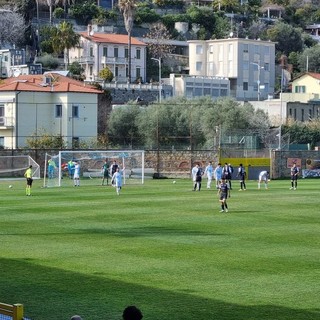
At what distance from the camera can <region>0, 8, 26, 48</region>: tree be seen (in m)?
140

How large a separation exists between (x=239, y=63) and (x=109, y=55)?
20396 mm

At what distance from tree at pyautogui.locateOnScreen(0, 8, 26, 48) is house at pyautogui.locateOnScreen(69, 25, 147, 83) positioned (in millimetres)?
8097

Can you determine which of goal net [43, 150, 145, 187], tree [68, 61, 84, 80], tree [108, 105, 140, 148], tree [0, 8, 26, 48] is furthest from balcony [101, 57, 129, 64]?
goal net [43, 150, 145, 187]

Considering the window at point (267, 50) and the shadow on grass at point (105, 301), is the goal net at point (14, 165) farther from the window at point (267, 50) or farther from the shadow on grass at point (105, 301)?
the window at point (267, 50)

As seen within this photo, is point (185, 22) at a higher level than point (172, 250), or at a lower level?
higher

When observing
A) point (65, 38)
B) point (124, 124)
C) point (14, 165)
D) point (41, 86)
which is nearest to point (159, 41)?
point (65, 38)

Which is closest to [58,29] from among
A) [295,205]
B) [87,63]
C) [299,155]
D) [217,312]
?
[87,63]

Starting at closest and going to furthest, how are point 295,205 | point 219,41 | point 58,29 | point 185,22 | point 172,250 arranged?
1. point 172,250
2. point 295,205
3. point 58,29
4. point 219,41
5. point 185,22

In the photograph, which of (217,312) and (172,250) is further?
(172,250)

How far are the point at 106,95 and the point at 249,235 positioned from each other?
267 feet

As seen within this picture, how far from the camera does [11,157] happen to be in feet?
240

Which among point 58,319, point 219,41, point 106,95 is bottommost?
point 58,319

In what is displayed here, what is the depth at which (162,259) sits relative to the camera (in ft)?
87.5

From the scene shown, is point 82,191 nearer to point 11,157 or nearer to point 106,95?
point 11,157
